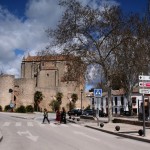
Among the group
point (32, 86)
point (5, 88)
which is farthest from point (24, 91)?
point (5, 88)

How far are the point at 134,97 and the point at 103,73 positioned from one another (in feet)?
191

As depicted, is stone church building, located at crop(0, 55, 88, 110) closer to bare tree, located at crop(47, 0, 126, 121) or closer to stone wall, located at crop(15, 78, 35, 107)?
stone wall, located at crop(15, 78, 35, 107)

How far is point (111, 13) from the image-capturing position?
3503cm

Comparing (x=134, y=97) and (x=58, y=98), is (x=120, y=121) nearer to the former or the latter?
(x=134, y=97)

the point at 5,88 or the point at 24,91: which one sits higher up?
the point at 5,88

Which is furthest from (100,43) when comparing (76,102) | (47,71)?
(47,71)

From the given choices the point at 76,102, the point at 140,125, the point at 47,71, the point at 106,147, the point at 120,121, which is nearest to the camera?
the point at 106,147

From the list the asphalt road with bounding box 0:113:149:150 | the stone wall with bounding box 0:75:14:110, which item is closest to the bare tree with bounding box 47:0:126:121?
the asphalt road with bounding box 0:113:149:150

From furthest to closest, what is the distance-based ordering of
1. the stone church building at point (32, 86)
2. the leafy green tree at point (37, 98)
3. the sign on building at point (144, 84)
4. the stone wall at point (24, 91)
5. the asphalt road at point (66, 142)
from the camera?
the leafy green tree at point (37, 98) < the stone wall at point (24, 91) < the stone church building at point (32, 86) < the sign on building at point (144, 84) < the asphalt road at point (66, 142)

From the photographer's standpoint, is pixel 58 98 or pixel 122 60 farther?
pixel 58 98

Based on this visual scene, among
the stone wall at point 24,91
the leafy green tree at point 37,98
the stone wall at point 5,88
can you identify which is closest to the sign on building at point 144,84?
the stone wall at point 5,88

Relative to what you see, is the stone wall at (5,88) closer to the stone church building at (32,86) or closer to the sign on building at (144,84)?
the stone church building at (32,86)

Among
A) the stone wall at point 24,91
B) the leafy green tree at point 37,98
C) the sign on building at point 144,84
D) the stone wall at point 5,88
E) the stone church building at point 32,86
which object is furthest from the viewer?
the leafy green tree at point 37,98

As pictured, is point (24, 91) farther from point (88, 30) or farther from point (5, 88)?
point (88, 30)
